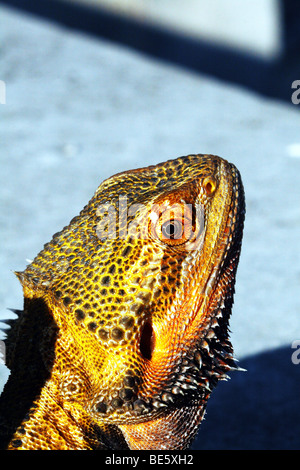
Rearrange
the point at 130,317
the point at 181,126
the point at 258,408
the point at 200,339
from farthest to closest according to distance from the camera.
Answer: the point at 181,126, the point at 258,408, the point at 200,339, the point at 130,317

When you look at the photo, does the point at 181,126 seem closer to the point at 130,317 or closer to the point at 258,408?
the point at 258,408

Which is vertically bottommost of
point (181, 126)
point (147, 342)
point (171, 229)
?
point (147, 342)

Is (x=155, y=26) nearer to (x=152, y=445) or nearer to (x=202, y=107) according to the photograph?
(x=202, y=107)

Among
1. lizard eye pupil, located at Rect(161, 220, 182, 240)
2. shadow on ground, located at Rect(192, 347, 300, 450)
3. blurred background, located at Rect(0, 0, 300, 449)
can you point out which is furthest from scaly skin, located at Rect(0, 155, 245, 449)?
blurred background, located at Rect(0, 0, 300, 449)

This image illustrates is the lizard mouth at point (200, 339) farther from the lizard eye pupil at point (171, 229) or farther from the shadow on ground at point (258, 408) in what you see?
the shadow on ground at point (258, 408)

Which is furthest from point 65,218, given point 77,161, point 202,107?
point 202,107

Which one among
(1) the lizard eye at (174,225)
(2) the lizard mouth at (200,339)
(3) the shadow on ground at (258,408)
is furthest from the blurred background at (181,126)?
(1) the lizard eye at (174,225)

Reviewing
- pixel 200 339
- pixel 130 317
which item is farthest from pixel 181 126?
pixel 130 317
